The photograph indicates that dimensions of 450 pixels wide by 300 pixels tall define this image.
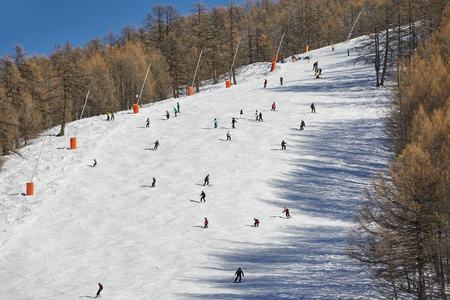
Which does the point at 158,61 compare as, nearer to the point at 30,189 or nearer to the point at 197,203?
the point at 30,189

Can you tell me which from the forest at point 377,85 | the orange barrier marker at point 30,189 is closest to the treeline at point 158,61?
the forest at point 377,85

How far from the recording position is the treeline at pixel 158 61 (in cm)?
5072

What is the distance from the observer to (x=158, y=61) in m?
84.0

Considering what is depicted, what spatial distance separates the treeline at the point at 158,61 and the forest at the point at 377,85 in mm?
202

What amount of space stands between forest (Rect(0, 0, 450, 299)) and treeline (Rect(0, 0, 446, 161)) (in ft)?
0.66

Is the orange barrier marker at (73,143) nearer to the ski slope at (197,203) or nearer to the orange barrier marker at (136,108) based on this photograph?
the ski slope at (197,203)

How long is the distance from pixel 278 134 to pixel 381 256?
28302 millimetres

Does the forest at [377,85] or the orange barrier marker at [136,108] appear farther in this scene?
the orange barrier marker at [136,108]

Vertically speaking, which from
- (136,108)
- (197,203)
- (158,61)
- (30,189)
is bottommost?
(197,203)

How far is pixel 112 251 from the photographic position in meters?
26.9

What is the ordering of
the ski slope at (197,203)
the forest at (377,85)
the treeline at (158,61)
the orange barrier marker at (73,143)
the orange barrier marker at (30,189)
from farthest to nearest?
the treeline at (158,61), the orange barrier marker at (73,143), the orange barrier marker at (30,189), the ski slope at (197,203), the forest at (377,85)

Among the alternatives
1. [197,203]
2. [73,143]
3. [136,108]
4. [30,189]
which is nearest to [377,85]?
[136,108]

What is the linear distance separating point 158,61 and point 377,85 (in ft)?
142

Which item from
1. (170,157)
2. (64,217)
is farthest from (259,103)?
(64,217)
